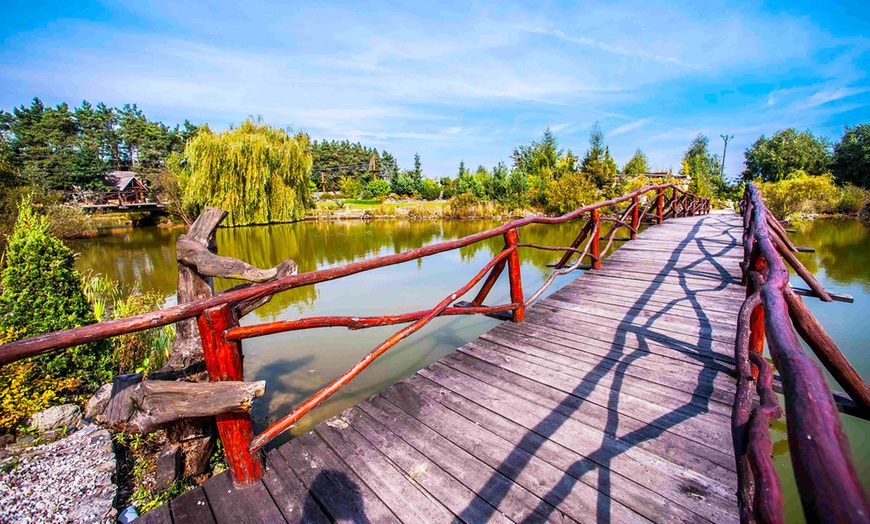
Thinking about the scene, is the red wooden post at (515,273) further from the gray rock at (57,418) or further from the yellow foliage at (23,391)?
the yellow foliage at (23,391)

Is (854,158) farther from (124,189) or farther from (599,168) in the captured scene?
(124,189)

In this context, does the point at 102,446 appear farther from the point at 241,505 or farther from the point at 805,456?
the point at 805,456

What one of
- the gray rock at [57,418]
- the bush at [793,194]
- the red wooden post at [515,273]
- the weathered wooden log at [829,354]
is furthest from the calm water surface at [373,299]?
the weathered wooden log at [829,354]

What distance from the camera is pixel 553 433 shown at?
180cm

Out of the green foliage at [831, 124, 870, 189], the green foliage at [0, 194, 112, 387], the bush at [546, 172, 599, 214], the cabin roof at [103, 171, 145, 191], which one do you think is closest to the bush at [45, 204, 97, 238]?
the green foliage at [0, 194, 112, 387]

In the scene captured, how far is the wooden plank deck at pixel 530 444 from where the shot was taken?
56.5 inches

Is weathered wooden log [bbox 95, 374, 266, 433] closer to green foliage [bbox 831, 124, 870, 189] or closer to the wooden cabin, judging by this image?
the wooden cabin

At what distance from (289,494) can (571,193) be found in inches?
865

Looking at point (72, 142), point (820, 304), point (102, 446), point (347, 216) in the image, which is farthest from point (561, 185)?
point (72, 142)

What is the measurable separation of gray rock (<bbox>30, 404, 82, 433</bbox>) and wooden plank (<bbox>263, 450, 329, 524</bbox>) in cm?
259

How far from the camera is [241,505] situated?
1498mm

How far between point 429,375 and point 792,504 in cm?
256

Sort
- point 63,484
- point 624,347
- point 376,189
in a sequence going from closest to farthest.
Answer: point 63,484
point 624,347
point 376,189

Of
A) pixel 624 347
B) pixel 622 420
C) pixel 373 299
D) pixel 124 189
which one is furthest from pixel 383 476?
pixel 124 189
